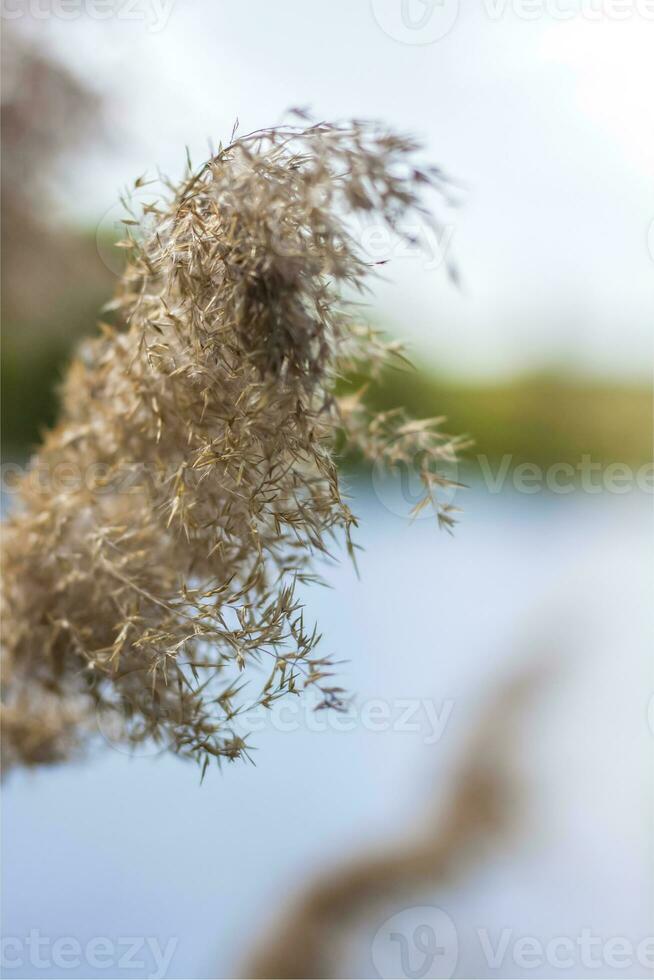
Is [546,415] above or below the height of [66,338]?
above

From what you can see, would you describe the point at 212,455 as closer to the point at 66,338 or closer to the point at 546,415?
the point at 66,338

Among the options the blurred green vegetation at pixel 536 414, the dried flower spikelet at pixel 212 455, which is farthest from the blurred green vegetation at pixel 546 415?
the dried flower spikelet at pixel 212 455

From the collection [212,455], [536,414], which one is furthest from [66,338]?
[536,414]

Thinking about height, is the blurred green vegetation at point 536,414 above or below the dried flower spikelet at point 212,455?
above

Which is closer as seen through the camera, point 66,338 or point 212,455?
point 212,455

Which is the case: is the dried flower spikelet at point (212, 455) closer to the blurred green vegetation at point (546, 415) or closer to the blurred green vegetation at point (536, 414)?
the blurred green vegetation at point (536, 414)

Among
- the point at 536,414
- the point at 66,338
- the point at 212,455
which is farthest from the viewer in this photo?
the point at 536,414

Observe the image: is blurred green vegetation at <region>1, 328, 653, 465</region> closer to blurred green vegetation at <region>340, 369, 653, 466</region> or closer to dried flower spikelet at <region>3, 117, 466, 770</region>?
blurred green vegetation at <region>340, 369, 653, 466</region>

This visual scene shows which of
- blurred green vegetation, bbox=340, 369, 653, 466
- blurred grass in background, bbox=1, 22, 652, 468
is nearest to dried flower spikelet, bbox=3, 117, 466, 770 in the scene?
blurred grass in background, bbox=1, 22, 652, 468

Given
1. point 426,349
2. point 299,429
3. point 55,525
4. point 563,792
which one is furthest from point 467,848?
point 426,349
